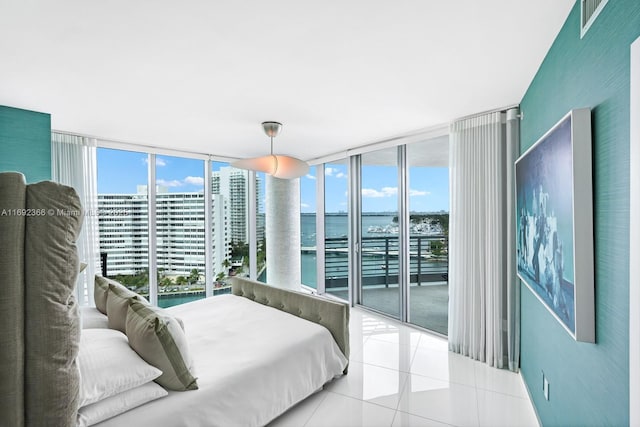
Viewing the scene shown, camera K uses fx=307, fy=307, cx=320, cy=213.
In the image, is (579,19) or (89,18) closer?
(579,19)

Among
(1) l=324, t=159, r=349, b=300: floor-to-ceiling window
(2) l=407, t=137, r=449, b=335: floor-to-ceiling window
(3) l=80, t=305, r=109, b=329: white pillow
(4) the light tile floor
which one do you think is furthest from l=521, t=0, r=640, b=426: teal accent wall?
(1) l=324, t=159, r=349, b=300: floor-to-ceiling window

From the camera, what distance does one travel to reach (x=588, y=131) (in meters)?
1.26

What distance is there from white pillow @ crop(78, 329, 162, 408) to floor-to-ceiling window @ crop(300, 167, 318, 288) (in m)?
4.01

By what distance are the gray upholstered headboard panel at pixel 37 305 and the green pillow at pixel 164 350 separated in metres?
0.56

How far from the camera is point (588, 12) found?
131 centimetres

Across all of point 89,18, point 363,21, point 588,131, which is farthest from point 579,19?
point 89,18

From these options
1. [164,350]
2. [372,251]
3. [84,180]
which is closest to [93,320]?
[164,350]

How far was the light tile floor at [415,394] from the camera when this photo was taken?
2240 mm

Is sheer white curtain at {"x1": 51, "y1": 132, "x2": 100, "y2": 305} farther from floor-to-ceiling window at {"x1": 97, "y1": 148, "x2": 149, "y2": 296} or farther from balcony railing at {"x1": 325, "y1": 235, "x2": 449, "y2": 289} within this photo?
balcony railing at {"x1": 325, "y1": 235, "x2": 449, "y2": 289}

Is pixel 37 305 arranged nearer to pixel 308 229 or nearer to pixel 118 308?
pixel 118 308

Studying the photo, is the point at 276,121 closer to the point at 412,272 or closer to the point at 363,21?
the point at 363,21

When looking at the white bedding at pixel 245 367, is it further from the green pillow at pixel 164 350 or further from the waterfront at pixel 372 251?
the waterfront at pixel 372 251

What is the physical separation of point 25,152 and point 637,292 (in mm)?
4043

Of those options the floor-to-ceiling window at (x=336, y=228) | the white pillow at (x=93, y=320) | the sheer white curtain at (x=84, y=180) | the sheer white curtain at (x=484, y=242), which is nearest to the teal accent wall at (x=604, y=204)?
the sheer white curtain at (x=484, y=242)
